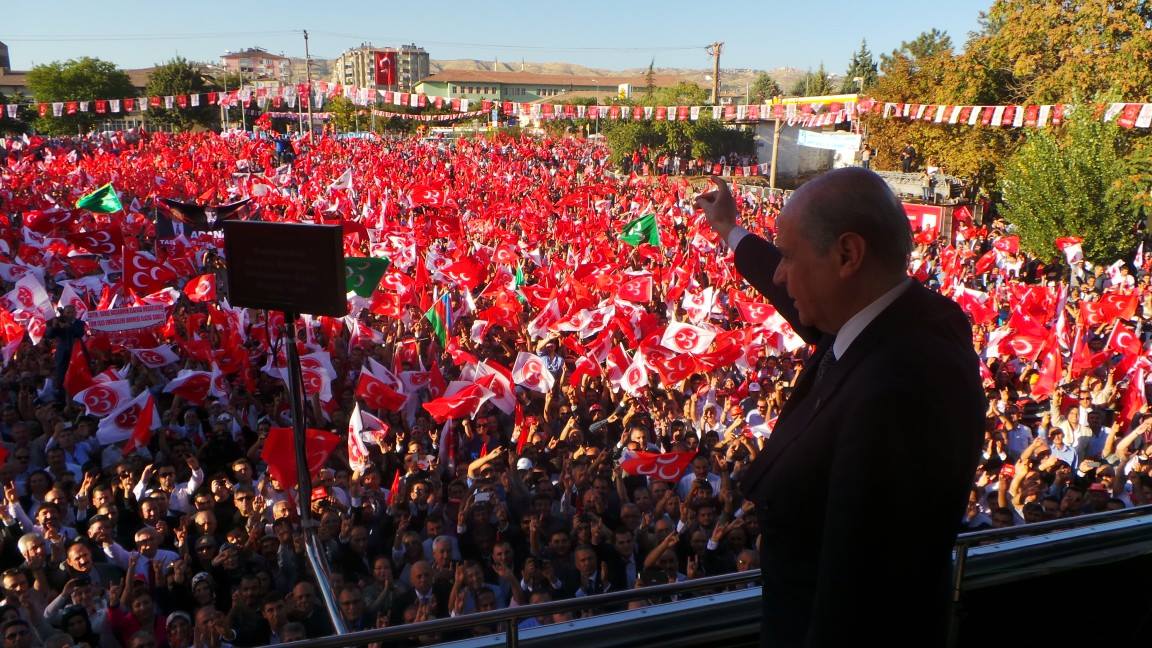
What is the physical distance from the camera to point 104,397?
7.64 metres

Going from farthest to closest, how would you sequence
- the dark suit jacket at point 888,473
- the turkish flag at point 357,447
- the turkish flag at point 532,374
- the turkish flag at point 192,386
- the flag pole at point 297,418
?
the turkish flag at point 532,374
the turkish flag at point 192,386
the turkish flag at point 357,447
the flag pole at point 297,418
the dark suit jacket at point 888,473

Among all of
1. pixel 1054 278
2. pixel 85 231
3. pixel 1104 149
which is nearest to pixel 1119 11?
pixel 1104 149

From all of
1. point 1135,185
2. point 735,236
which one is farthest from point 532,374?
point 1135,185

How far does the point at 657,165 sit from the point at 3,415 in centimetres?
4351

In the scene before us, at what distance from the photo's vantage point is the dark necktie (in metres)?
1.64

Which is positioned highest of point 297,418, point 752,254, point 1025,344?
point 752,254

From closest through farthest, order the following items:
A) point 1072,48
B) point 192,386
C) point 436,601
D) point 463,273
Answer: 1. point 436,601
2. point 192,386
3. point 463,273
4. point 1072,48

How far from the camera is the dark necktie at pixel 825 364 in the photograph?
1637mm

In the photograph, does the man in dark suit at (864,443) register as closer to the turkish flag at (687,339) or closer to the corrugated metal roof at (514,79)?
the turkish flag at (687,339)

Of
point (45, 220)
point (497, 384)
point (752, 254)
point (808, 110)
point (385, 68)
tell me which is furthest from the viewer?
point (385, 68)

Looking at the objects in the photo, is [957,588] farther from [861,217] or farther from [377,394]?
[377,394]

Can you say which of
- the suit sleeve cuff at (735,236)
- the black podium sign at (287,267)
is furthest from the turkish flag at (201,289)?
the suit sleeve cuff at (735,236)

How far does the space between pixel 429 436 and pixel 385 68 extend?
80096 mm

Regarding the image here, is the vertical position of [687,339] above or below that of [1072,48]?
below
